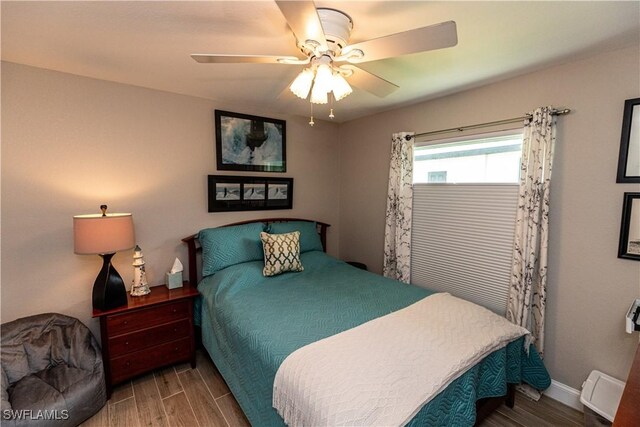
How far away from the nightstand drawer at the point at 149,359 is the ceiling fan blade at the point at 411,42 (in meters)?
2.48

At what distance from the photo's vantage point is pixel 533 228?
203 centimetres

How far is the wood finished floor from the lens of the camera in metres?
1.85

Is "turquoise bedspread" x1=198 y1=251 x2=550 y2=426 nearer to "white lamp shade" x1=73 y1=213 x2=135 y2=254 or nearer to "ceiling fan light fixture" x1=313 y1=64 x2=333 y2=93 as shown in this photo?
"white lamp shade" x1=73 y1=213 x2=135 y2=254

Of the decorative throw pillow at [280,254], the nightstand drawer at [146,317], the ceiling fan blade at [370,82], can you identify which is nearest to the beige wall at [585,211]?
the ceiling fan blade at [370,82]

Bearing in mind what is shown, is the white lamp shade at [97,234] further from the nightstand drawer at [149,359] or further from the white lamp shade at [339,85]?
the white lamp shade at [339,85]

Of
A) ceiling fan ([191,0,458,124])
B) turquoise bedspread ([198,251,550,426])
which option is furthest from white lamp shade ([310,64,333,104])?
turquoise bedspread ([198,251,550,426])

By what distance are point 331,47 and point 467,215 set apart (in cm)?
185

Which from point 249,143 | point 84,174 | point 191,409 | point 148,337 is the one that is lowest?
point 191,409

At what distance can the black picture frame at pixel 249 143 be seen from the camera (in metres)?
2.86

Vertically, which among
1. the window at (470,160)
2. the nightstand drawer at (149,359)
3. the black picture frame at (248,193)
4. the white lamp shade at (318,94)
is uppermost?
the white lamp shade at (318,94)

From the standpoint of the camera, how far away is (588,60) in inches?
72.6

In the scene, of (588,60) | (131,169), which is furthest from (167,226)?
(588,60)

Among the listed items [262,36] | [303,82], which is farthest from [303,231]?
[262,36]

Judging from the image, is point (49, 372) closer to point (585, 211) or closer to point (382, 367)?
point (382, 367)
